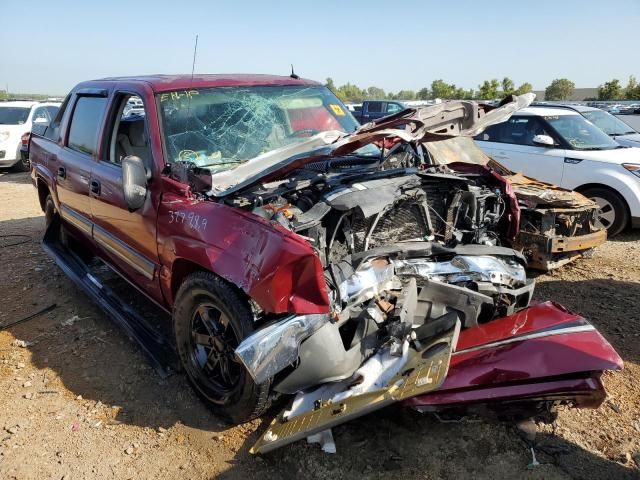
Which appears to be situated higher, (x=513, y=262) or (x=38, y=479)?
(x=513, y=262)

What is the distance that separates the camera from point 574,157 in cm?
638

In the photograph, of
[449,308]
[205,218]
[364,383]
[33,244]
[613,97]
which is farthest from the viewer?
[613,97]

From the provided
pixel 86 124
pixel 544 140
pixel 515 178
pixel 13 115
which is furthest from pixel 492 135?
pixel 13 115

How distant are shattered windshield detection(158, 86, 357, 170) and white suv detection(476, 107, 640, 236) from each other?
4.21 meters

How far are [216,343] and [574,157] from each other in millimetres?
5702

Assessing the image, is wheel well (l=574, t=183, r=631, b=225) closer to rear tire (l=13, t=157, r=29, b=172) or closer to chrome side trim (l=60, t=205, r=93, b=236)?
chrome side trim (l=60, t=205, r=93, b=236)

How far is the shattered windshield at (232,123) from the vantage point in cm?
310

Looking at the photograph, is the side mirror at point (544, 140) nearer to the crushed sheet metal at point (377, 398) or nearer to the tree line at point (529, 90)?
the crushed sheet metal at point (377, 398)

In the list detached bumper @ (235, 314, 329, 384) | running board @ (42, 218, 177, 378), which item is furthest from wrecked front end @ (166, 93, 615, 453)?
running board @ (42, 218, 177, 378)

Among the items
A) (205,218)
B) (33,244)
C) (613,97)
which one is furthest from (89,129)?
(613,97)

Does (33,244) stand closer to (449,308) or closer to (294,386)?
(294,386)

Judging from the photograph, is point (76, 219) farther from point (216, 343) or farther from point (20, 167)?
point (20, 167)

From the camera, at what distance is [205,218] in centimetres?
256

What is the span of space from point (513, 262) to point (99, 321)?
3366 mm
